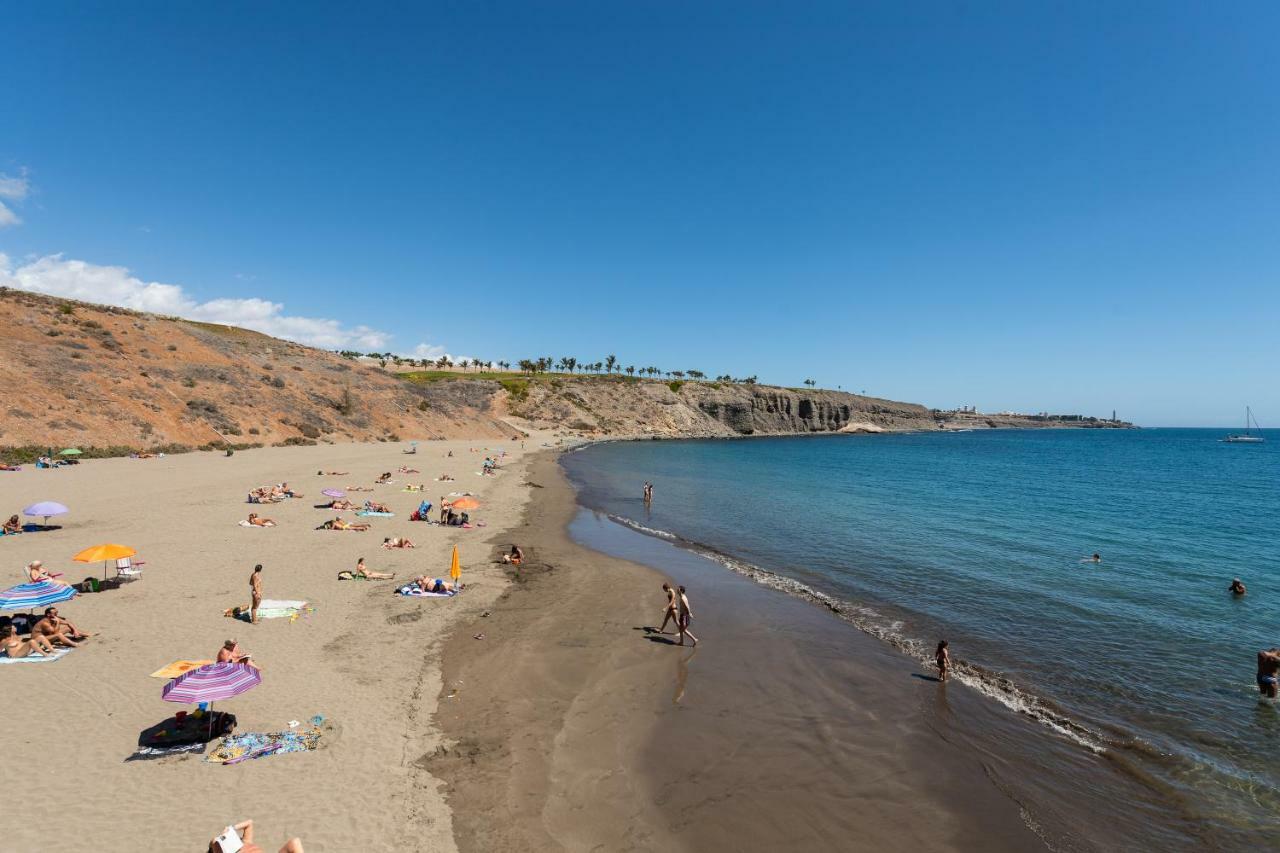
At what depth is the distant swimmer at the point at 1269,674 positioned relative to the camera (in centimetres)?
1416

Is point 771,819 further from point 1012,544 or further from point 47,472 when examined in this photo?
point 47,472

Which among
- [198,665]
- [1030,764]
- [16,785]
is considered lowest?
[1030,764]

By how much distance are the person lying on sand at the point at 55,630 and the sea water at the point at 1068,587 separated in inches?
824

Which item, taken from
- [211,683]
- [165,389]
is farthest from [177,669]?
[165,389]

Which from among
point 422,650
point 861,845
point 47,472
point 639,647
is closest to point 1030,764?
point 861,845

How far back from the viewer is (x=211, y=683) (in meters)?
9.07

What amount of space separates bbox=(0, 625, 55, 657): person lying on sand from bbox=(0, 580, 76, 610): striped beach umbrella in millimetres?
661

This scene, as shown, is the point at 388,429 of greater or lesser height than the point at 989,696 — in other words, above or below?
above

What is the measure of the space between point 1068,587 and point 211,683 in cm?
2815

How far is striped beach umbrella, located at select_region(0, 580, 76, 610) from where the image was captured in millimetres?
12117

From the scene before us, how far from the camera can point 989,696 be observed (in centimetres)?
1407

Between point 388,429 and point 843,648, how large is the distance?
6956 centimetres

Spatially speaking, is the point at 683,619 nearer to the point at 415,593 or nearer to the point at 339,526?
the point at 415,593

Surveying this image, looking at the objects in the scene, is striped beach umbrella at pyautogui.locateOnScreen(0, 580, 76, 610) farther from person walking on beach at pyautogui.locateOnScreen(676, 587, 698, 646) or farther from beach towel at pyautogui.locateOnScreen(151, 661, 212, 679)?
person walking on beach at pyautogui.locateOnScreen(676, 587, 698, 646)
